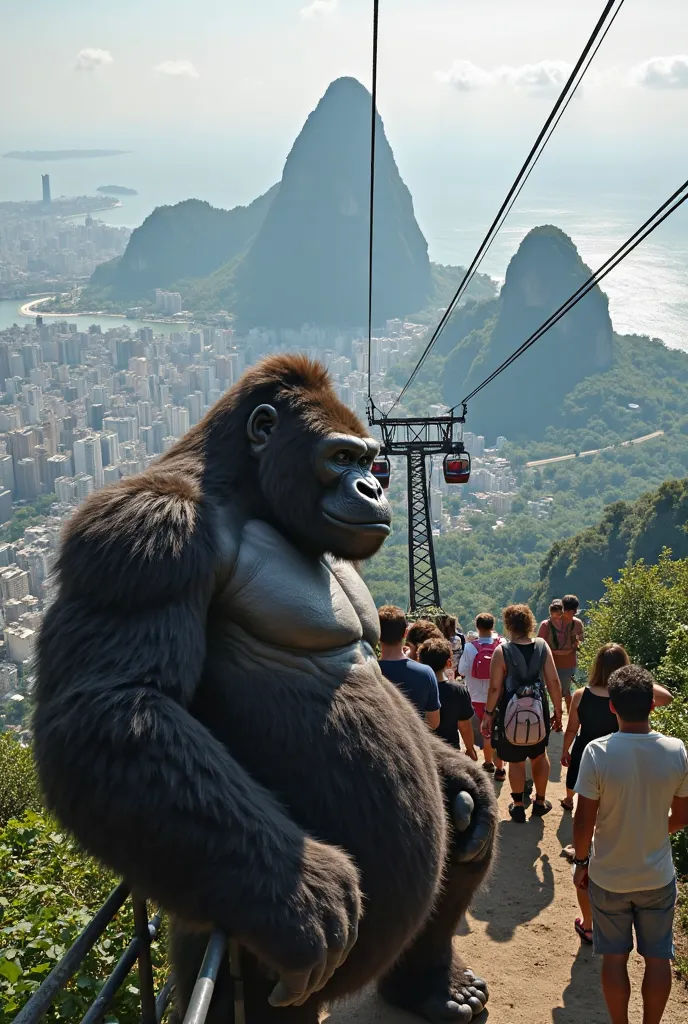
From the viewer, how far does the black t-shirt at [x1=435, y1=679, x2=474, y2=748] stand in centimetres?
509

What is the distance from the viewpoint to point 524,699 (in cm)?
521

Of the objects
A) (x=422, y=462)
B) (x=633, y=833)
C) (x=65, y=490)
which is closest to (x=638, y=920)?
(x=633, y=833)

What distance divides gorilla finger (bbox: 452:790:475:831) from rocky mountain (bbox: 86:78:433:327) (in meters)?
142

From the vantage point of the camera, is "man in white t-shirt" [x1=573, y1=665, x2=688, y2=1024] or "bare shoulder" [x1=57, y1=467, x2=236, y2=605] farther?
"man in white t-shirt" [x1=573, y1=665, x2=688, y2=1024]

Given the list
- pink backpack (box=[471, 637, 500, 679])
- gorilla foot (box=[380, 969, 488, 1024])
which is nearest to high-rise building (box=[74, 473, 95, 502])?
pink backpack (box=[471, 637, 500, 679])

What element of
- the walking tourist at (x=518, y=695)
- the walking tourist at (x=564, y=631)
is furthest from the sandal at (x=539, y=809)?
the walking tourist at (x=564, y=631)

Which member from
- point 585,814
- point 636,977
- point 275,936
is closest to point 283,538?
point 275,936

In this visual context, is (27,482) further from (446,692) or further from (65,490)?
(446,692)

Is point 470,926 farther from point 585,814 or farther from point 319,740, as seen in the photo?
A: point 319,740

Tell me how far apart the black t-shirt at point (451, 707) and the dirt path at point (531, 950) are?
0.72 metres

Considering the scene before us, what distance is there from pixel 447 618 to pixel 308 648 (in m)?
4.55

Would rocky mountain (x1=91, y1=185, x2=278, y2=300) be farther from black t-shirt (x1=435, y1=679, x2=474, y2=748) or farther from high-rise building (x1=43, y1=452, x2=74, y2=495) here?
black t-shirt (x1=435, y1=679, x2=474, y2=748)

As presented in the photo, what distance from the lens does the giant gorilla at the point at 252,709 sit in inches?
75.7

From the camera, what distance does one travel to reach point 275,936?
189 centimetres
